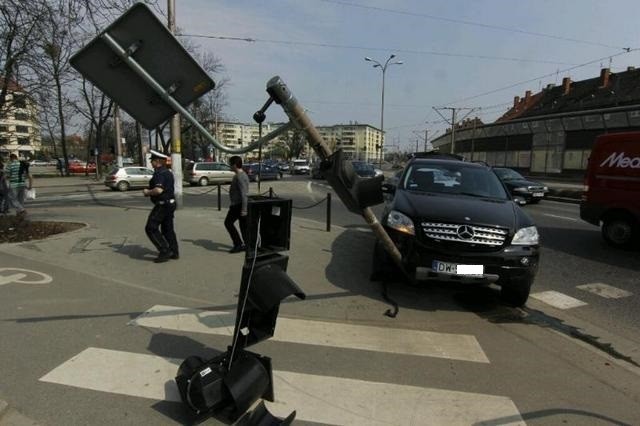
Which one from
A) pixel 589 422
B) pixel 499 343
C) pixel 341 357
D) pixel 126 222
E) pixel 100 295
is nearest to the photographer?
pixel 589 422

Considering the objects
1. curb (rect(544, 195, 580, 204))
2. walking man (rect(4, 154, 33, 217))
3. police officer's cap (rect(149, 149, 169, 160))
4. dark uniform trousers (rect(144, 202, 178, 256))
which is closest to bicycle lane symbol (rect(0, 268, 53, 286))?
dark uniform trousers (rect(144, 202, 178, 256))

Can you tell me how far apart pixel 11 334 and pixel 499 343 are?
15.8 ft

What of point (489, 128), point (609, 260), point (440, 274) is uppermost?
point (489, 128)

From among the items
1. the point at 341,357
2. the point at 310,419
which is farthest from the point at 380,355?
the point at 310,419

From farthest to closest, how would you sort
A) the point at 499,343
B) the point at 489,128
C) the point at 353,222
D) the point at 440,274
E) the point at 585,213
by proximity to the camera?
the point at 489,128 → the point at 353,222 → the point at 585,213 → the point at 440,274 → the point at 499,343

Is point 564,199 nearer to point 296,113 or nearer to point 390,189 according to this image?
point 390,189

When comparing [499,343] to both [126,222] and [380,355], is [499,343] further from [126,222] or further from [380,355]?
[126,222]

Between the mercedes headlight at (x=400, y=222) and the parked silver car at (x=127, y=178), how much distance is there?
23.6 meters

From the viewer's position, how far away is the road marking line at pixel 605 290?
6.72m

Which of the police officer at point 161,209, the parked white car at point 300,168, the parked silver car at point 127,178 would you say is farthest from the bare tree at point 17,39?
the parked white car at point 300,168

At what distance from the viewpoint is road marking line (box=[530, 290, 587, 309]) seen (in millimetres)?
6234

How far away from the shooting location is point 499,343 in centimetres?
473

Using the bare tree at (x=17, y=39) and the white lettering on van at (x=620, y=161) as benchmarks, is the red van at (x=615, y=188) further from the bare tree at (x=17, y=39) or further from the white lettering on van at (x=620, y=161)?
the bare tree at (x=17, y=39)

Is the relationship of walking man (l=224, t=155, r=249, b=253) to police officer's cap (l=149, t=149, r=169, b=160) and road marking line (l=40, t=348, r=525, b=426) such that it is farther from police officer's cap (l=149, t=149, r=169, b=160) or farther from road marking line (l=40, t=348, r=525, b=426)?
road marking line (l=40, t=348, r=525, b=426)
